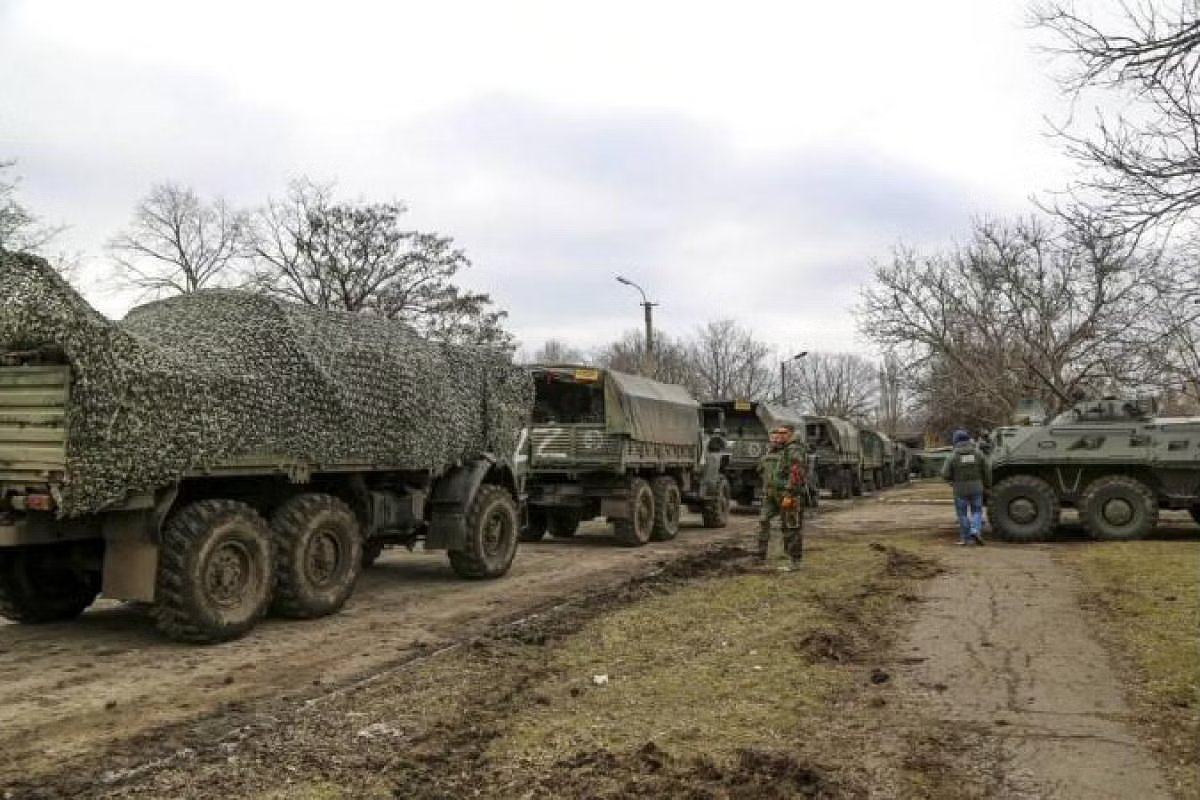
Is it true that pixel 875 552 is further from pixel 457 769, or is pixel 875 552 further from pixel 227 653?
pixel 457 769

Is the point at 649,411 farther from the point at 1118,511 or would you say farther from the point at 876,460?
the point at 876,460

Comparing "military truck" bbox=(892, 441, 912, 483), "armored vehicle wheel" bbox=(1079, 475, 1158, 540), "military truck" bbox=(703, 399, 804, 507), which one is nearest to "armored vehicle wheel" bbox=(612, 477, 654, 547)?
"armored vehicle wheel" bbox=(1079, 475, 1158, 540)

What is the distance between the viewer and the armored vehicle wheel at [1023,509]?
1548cm

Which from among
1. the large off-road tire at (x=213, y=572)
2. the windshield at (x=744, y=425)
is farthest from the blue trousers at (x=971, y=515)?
the large off-road tire at (x=213, y=572)

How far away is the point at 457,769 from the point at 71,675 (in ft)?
11.5

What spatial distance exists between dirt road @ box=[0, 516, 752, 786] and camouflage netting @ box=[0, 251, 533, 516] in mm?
1191

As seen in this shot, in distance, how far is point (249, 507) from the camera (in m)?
8.27

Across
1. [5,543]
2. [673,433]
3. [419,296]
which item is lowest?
[5,543]

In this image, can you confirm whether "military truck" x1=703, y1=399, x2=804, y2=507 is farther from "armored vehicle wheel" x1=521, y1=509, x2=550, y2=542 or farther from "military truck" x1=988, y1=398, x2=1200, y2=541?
"military truck" x1=988, y1=398, x2=1200, y2=541

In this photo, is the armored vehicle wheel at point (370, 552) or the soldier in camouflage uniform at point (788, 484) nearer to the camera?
the armored vehicle wheel at point (370, 552)

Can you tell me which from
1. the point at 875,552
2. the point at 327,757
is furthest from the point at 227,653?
the point at 875,552

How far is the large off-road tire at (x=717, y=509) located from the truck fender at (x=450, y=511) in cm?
880

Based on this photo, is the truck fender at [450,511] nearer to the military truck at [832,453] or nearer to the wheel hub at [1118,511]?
the wheel hub at [1118,511]

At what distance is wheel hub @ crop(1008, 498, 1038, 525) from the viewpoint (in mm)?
15562
